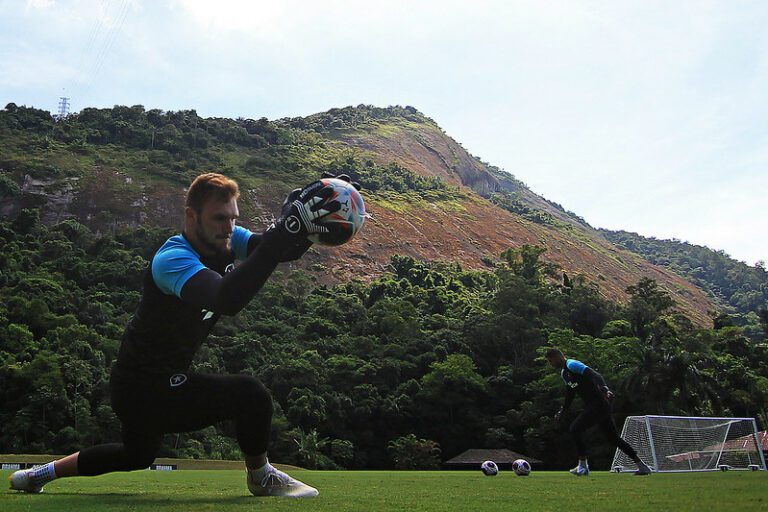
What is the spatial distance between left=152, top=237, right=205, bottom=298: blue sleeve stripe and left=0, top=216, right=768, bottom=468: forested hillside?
137 feet

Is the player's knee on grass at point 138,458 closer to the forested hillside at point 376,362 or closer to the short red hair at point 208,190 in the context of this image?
the short red hair at point 208,190

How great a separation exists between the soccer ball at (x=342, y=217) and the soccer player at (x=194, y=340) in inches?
1.7

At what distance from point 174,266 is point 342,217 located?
3.56 feet

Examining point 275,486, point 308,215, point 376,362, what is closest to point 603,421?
point 275,486

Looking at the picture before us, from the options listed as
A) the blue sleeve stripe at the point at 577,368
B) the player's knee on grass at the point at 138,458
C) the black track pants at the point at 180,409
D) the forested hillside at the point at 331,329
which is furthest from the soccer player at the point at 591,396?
the forested hillside at the point at 331,329

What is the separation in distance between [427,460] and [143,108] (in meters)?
113

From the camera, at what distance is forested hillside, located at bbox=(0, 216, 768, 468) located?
48.2 metres

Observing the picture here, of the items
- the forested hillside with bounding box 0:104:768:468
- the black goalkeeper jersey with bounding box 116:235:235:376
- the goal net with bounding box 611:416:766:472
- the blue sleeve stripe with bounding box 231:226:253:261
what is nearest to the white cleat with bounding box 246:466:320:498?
the black goalkeeper jersey with bounding box 116:235:235:376

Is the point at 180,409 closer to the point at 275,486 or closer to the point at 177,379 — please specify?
the point at 177,379

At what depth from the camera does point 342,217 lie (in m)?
4.02

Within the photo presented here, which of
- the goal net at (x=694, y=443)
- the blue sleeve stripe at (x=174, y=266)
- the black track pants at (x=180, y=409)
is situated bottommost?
the goal net at (x=694, y=443)

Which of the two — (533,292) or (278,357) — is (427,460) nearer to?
(278,357)

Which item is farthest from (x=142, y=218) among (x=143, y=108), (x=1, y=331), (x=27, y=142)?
Answer: (x=1, y=331)

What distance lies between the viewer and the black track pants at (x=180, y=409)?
496cm
